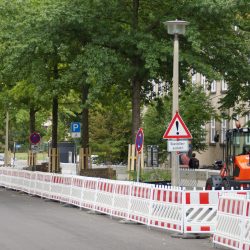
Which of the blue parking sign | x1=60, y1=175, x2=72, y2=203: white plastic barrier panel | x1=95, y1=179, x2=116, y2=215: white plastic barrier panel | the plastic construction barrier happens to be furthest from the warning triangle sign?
the blue parking sign

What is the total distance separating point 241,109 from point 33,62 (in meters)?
14.0

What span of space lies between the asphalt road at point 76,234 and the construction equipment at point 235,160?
355 cm

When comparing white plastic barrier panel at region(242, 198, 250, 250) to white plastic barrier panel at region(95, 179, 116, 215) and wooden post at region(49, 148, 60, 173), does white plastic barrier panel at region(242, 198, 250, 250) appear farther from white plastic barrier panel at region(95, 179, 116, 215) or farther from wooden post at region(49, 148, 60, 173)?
wooden post at region(49, 148, 60, 173)

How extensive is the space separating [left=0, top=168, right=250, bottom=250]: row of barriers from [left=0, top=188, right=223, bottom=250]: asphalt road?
33 cm

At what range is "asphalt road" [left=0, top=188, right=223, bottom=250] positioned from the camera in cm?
1347

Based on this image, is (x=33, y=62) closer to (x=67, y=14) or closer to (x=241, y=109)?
(x=67, y=14)

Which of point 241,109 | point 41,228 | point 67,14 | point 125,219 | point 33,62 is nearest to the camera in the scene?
point 41,228

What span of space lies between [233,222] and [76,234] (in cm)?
374

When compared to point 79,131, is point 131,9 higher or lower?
higher

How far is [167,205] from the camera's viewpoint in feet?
54.0

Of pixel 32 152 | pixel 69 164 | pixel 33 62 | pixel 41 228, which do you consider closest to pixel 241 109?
pixel 32 152

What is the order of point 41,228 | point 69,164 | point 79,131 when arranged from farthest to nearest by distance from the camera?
point 69,164 < point 79,131 < point 41,228

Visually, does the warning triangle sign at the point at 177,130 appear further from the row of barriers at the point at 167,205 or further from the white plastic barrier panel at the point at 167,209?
the white plastic barrier panel at the point at 167,209

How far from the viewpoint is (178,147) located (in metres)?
19.2
